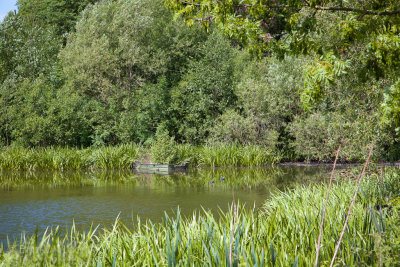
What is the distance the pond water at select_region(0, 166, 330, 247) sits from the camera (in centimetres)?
971

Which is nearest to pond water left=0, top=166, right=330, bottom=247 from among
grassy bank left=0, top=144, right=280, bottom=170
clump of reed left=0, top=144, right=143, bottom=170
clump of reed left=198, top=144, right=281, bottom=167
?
clump of reed left=0, top=144, right=143, bottom=170

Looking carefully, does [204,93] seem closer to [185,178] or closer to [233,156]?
[233,156]

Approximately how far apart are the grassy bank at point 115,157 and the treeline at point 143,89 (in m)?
1.06

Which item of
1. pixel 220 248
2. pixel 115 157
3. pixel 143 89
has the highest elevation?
pixel 143 89

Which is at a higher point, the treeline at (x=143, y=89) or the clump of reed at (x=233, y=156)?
the treeline at (x=143, y=89)

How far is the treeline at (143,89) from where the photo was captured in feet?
73.8

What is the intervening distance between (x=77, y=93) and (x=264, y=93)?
1059 centimetres

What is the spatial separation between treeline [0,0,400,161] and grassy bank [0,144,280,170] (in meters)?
1.06

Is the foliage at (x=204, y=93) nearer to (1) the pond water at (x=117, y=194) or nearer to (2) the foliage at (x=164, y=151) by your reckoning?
(2) the foliage at (x=164, y=151)

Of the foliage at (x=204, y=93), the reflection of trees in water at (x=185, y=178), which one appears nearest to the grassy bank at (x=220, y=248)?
the reflection of trees in water at (x=185, y=178)

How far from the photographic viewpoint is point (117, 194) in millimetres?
13102

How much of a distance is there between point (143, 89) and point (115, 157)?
6.53 meters

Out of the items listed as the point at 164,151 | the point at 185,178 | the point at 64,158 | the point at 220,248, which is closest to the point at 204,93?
the point at 164,151

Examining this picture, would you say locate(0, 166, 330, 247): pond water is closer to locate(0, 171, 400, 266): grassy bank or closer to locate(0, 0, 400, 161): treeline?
locate(0, 171, 400, 266): grassy bank
